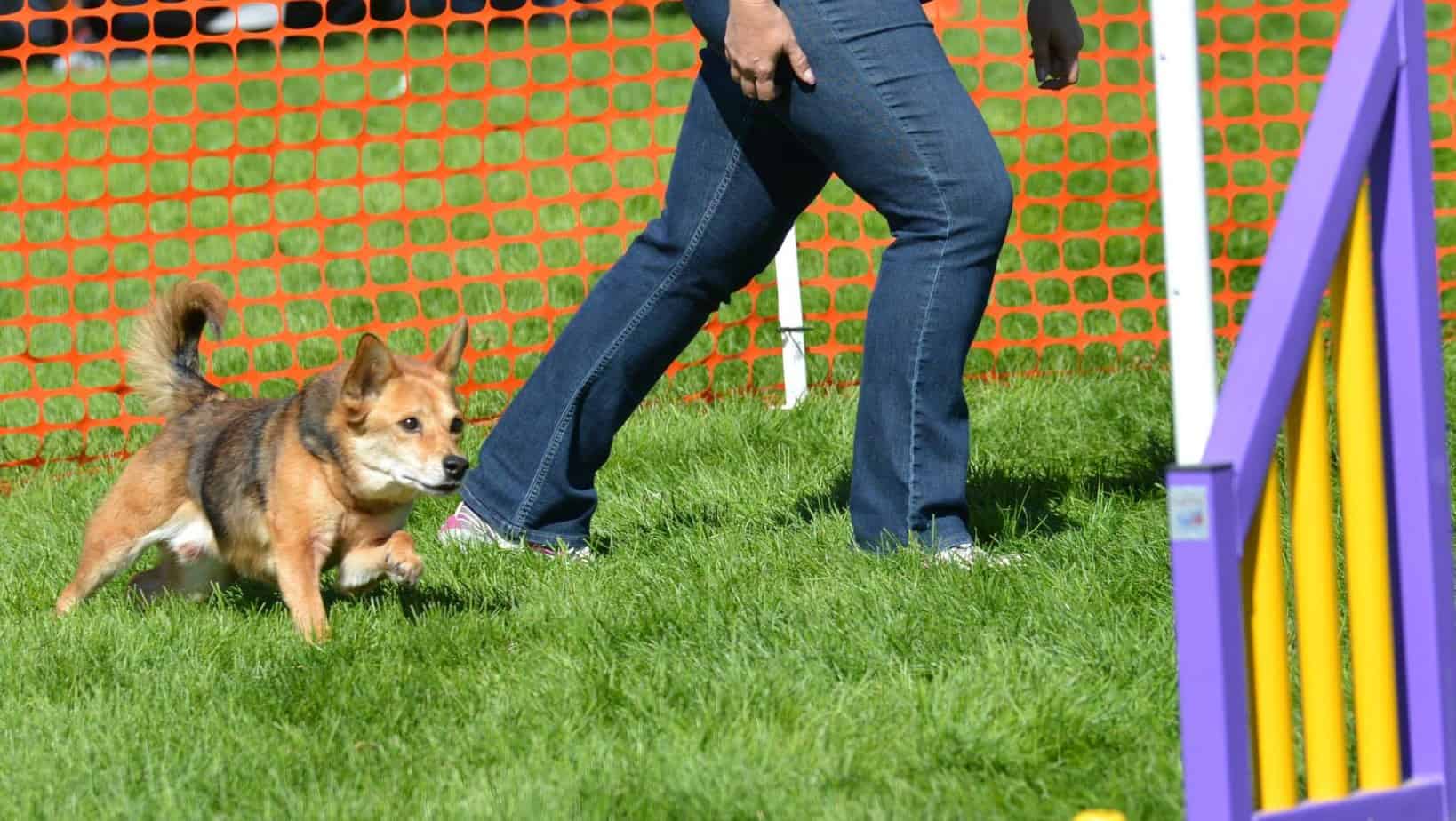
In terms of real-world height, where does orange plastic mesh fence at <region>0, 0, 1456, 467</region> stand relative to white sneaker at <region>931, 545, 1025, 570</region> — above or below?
above

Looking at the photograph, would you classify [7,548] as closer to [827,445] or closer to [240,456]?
[240,456]

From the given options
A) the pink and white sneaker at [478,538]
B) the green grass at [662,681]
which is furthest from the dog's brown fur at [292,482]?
the pink and white sneaker at [478,538]

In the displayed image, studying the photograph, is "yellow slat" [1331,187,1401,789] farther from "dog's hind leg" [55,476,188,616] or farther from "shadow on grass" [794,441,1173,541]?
"dog's hind leg" [55,476,188,616]

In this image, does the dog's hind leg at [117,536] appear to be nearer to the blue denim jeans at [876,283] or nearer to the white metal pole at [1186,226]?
the blue denim jeans at [876,283]

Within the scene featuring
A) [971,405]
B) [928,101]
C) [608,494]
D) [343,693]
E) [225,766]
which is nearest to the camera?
[225,766]

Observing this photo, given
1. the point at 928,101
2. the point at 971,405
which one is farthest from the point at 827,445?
the point at 928,101

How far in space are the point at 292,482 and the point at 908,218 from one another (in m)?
1.58

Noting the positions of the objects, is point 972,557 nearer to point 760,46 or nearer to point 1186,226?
point 760,46

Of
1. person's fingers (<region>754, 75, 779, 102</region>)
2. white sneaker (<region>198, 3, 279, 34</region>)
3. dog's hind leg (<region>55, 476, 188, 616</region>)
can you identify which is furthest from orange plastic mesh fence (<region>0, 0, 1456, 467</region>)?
white sneaker (<region>198, 3, 279, 34</region>)

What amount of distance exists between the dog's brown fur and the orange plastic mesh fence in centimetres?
177

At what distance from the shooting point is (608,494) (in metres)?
5.23

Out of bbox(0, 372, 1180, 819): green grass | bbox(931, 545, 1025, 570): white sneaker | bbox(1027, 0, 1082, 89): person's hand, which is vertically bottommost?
bbox(0, 372, 1180, 819): green grass

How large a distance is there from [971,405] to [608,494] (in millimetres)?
1409

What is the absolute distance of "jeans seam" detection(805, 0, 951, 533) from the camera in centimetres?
385
